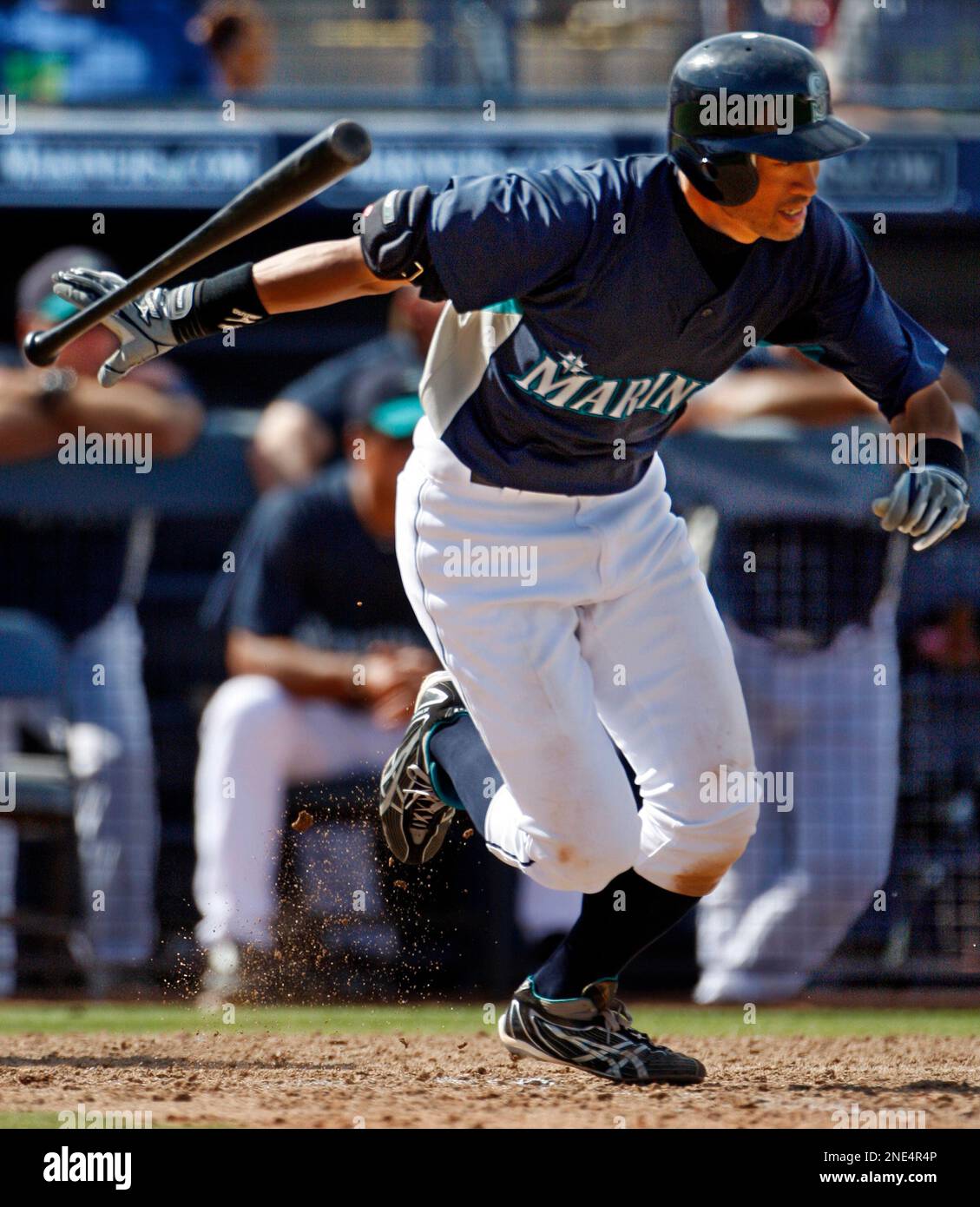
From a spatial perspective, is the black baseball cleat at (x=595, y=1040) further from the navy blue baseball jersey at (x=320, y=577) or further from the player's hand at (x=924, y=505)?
the navy blue baseball jersey at (x=320, y=577)

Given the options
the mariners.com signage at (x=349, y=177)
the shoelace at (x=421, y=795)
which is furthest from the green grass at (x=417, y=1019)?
the mariners.com signage at (x=349, y=177)

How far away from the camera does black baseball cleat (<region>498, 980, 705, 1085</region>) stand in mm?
3865

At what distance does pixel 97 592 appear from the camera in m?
6.10

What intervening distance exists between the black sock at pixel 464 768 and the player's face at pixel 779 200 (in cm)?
128

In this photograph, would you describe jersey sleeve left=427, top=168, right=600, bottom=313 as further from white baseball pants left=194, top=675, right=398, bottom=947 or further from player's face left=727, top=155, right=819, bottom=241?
white baseball pants left=194, top=675, right=398, bottom=947

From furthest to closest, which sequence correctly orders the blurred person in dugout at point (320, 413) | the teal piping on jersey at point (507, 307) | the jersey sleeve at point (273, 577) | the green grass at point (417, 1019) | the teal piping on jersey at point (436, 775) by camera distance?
1. the blurred person in dugout at point (320, 413)
2. the jersey sleeve at point (273, 577)
3. the green grass at point (417, 1019)
4. the teal piping on jersey at point (436, 775)
5. the teal piping on jersey at point (507, 307)

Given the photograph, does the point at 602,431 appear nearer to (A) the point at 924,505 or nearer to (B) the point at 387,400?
(A) the point at 924,505

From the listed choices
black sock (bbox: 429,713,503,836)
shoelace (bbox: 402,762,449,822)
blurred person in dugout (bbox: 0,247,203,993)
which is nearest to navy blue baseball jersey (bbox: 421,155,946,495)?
black sock (bbox: 429,713,503,836)

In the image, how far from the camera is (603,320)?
139 inches

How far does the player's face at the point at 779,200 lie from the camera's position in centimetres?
345

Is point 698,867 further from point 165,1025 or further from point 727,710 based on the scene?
point 165,1025

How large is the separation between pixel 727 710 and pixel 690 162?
3.57ft

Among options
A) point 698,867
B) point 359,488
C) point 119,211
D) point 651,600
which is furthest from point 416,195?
point 119,211

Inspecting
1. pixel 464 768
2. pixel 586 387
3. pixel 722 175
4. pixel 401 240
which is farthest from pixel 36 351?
pixel 722 175
